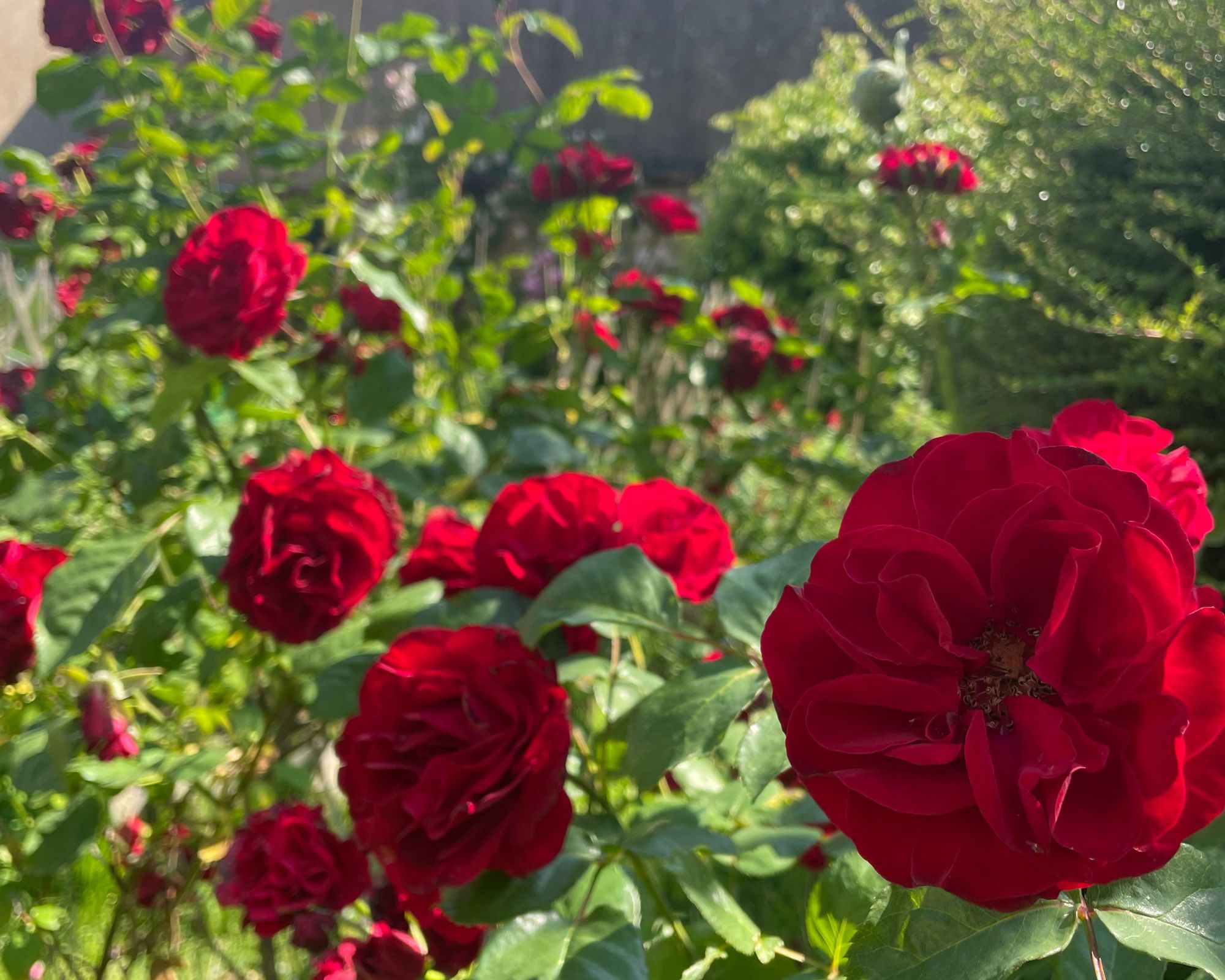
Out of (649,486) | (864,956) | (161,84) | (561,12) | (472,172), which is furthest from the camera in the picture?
(561,12)

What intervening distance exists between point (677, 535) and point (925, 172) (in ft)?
2.69

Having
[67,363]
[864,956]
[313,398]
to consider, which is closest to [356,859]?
[864,956]

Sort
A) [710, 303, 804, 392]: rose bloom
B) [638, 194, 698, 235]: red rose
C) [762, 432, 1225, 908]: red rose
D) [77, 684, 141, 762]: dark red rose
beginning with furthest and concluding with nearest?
[638, 194, 698, 235]: red rose < [710, 303, 804, 392]: rose bloom < [77, 684, 141, 762]: dark red rose < [762, 432, 1225, 908]: red rose

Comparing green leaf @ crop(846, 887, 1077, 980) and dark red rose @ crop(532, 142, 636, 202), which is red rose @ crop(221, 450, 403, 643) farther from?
dark red rose @ crop(532, 142, 636, 202)

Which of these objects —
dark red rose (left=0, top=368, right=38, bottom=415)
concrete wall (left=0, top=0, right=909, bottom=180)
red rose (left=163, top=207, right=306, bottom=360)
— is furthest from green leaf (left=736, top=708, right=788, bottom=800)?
concrete wall (left=0, top=0, right=909, bottom=180)

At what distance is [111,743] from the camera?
739 millimetres

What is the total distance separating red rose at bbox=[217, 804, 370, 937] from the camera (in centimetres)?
64

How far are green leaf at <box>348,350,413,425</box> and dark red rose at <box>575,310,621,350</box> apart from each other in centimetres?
50

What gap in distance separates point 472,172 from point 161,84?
16.8ft

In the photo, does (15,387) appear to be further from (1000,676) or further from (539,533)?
(1000,676)

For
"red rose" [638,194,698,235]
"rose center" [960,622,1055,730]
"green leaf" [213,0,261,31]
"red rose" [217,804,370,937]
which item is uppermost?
"green leaf" [213,0,261,31]

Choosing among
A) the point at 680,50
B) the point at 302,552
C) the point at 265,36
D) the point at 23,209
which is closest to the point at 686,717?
the point at 302,552

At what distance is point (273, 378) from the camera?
83 cm

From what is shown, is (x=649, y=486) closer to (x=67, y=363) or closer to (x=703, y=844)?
(x=703, y=844)
